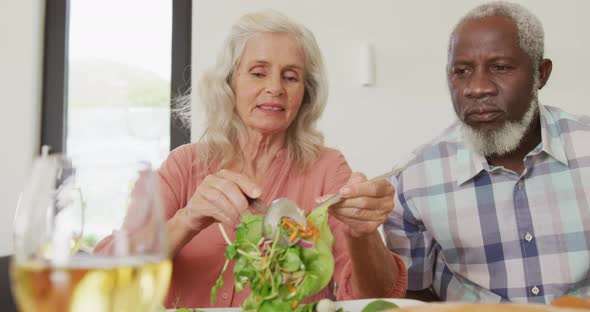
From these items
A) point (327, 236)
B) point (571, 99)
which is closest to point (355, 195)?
point (327, 236)

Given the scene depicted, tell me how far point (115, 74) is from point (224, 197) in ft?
7.80

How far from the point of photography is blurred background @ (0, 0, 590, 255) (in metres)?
2.71

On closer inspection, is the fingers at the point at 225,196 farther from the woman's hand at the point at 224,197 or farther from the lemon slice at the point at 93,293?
the lemon slice at the point at 93,293

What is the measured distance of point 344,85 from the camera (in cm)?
275

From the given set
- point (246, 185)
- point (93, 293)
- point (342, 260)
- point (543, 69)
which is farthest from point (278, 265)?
point (543, 69)

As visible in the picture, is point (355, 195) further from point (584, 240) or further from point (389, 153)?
point (389, 153)

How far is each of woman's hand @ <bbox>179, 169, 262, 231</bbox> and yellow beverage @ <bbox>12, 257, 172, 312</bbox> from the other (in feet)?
1.69

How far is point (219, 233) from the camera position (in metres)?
1.35

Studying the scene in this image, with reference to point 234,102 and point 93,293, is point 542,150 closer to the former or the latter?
point 234,102

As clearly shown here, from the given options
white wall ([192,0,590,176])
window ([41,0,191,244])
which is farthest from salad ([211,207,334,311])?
window ([41,0,191,244])

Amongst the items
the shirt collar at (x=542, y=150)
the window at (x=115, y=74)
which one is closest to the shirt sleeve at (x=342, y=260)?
the shirt collar at (x=542, y=150)

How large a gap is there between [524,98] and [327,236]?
35.4 inches

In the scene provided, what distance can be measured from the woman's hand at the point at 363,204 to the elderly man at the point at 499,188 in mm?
440

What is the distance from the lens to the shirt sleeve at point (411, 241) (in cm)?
145
